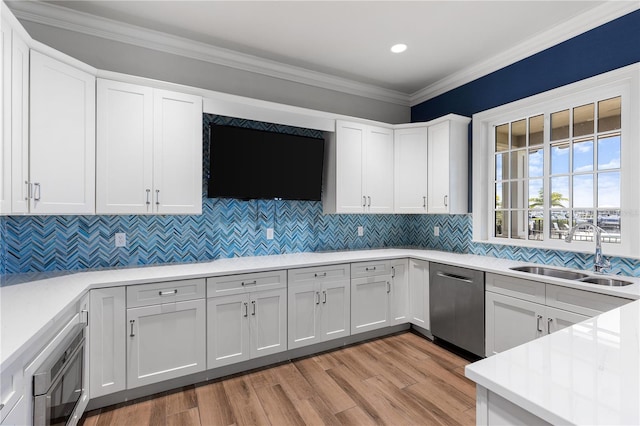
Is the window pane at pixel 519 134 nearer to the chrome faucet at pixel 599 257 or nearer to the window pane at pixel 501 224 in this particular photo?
the window pane at pixel 501 224

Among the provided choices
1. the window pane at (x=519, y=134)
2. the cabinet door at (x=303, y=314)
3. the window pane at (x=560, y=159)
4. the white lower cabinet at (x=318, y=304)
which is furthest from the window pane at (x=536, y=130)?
the cabinet door at (x=303, y=314)

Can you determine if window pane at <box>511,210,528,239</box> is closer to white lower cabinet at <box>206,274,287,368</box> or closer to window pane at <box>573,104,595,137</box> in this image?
window pane at <box>573,104,595,137</box>

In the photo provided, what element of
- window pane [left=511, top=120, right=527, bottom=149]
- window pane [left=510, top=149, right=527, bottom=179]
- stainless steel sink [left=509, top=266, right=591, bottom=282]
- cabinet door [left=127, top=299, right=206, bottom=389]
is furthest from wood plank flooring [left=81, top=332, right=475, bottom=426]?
window pane [left=511, top=120, right=527, bottom=149]

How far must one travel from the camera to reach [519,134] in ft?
10.4

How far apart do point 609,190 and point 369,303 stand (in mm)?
2201

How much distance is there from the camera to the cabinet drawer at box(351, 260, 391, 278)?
3.19 metres

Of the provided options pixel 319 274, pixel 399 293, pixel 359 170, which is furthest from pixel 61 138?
pixel 399 293

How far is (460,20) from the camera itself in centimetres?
256

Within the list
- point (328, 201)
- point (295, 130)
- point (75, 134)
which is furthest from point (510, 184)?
point (75, 134)

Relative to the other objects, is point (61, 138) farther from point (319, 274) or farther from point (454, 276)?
point (454, 276)

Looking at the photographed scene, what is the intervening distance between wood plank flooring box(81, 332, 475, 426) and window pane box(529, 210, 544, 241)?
1.33m

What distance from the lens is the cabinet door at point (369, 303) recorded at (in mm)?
3191

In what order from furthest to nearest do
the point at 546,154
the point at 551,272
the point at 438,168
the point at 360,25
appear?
the point at 438,168
the point at 546,154
the point at 551,272
the point at 360,25

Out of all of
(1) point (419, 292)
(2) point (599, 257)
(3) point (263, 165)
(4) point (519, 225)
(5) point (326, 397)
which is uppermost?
(3) point (263, 165)
